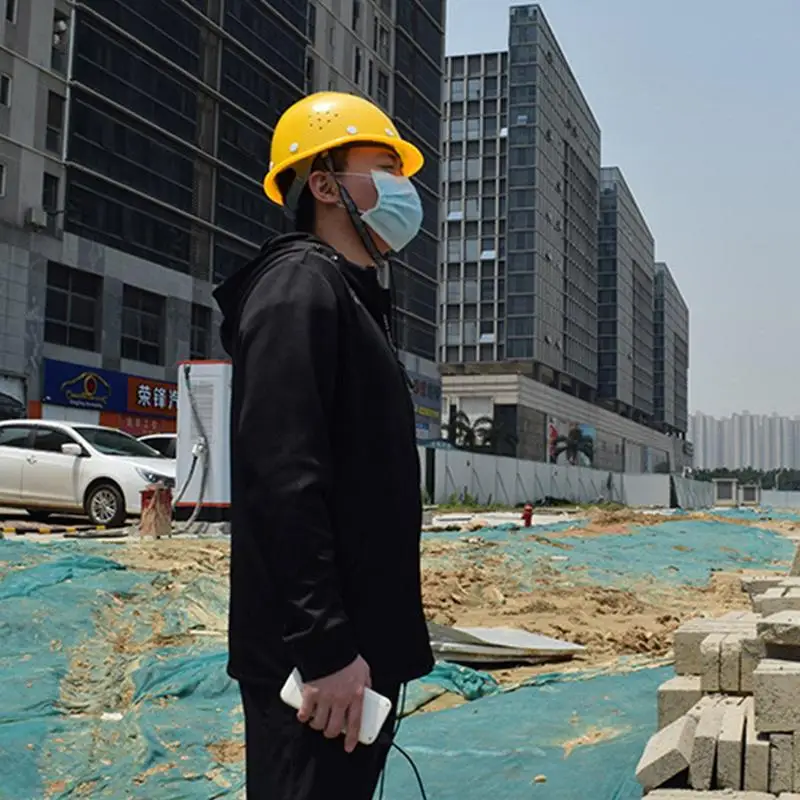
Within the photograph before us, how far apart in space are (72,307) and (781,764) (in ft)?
97.3

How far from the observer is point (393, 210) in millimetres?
2240

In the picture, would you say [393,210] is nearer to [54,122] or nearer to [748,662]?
[748,662]

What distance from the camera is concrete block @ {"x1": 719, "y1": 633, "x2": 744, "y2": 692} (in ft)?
13.3

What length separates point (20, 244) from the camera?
93.7 ft

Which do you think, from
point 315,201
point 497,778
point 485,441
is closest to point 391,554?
point 315,201

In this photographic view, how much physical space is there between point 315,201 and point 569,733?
3.19 metres

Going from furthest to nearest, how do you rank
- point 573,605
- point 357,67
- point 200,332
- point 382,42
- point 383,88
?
point 382,42 < point 383,88 < point 357,67 < point 200,332 < point 573,605

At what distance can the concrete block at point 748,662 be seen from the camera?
399cm

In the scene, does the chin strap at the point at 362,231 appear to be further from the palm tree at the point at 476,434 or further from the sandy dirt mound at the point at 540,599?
the palm tree at the point at 476,434

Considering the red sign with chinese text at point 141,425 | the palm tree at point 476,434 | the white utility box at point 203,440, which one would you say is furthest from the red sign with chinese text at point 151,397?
the palm tree at point 476,434

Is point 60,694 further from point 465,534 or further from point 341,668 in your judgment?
point 465,534

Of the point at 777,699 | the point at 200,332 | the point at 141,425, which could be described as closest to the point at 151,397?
the point at 141,425

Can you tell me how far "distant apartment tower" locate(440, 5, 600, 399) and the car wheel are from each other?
6800cm

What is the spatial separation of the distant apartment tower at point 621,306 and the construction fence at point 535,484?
38.3 metres
